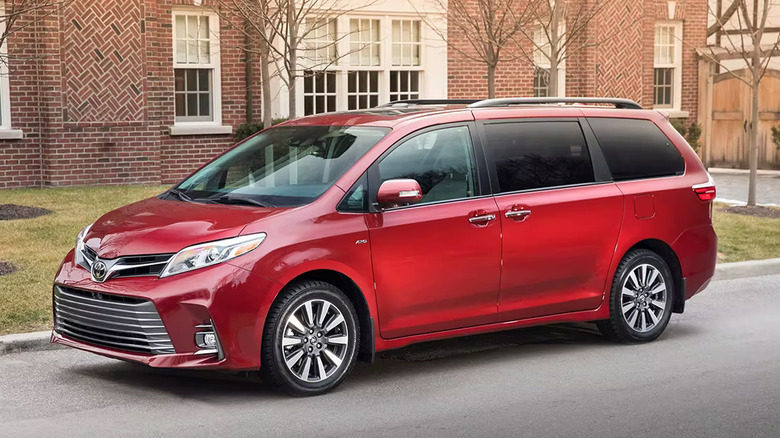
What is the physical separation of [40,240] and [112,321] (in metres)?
6.07

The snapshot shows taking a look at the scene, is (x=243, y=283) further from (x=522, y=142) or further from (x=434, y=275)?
(x=522, y=142)

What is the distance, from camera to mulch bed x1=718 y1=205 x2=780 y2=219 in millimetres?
16391

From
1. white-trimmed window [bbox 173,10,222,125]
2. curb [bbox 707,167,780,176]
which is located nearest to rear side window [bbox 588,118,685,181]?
white-trimmed window [bbox 173,10,222,125]

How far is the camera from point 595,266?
792 cm

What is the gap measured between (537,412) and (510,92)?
1813 cm

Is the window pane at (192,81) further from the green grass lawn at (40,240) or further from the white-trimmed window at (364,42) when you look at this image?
the white-trimmed window at (364,42)

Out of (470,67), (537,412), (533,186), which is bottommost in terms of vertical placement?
(537,412)

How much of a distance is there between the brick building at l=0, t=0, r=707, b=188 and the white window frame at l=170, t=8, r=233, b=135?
0.07 ft

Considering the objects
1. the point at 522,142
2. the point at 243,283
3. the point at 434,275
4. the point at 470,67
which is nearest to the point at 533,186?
the point at 522,142

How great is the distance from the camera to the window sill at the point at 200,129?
2000cm

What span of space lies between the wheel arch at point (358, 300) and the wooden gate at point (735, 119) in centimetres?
2131

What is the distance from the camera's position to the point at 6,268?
10492 mm

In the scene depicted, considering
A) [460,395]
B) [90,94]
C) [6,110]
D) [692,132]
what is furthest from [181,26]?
[460,395]

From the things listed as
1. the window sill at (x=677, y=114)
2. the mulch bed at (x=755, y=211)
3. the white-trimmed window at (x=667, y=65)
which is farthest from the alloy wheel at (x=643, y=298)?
the white-trimmed window at (x=667, y=65)
